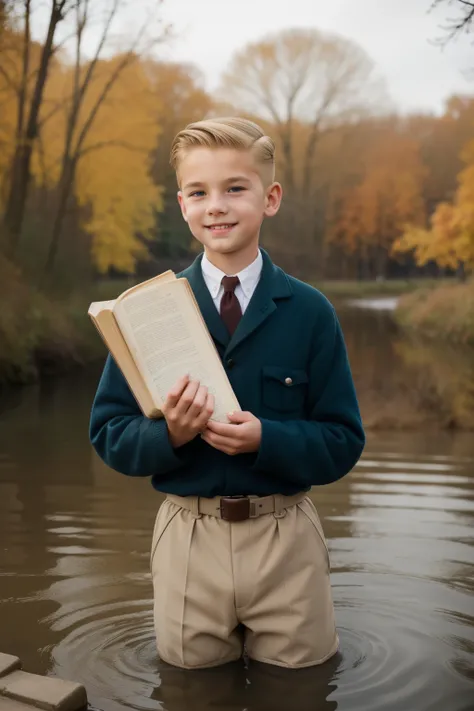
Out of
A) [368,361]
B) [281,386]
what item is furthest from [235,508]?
[368,361]

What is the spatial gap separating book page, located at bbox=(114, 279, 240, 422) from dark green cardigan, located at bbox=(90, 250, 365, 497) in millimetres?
100

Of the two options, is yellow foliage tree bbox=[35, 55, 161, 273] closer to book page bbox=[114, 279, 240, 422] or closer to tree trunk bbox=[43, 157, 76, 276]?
tree trunk bbox=[43, 157, 76, 276]

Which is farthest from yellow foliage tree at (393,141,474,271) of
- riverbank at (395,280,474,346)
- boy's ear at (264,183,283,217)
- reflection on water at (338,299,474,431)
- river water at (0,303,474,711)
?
boy's ear at (264,183,283,217)

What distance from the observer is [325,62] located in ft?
71.2

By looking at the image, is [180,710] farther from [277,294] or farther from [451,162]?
[451,162]

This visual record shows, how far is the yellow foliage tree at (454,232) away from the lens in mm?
17750

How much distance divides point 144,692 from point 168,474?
549 millimetres

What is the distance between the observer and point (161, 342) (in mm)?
→ 1974

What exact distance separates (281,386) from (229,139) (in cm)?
54

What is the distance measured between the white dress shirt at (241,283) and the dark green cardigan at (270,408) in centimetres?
2

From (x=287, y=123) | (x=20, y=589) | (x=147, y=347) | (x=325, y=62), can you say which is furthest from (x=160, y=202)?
(x=147, y=347)

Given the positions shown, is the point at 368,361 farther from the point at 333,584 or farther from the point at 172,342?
the point at 172,342

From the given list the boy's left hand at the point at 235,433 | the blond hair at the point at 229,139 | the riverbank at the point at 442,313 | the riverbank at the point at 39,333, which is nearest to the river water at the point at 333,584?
the boy's left hand at the point at 235,433

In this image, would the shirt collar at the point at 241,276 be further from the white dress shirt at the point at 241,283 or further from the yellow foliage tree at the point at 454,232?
the yellow foliage tree at the point at 454,232
